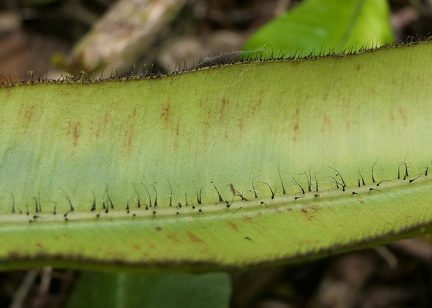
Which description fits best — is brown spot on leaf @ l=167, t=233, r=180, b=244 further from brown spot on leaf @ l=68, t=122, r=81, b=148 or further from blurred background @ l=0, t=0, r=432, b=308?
blurred background @ l=0, t=0, r=432, b=308

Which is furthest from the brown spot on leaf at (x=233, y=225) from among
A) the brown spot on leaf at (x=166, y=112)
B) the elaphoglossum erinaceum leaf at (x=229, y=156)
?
the brown spot on leaf at (x=166, y=112)

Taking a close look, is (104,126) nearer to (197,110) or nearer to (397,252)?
(197,110)

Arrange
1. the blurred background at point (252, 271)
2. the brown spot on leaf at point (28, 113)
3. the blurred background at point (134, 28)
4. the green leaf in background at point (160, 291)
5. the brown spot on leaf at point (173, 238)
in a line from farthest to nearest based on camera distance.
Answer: the blurred background at point (134, 28) < the blurred background at point (252, 271) < the green leaf in background at point (160, 291) < the brown spot on leaf at point (28, 113) < the brown spot on leaf at point (173, 238)

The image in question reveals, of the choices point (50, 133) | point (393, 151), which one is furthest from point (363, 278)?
point (50, 133)

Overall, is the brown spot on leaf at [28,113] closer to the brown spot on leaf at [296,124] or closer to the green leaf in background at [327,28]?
the brown spot on leaf at [296,124]

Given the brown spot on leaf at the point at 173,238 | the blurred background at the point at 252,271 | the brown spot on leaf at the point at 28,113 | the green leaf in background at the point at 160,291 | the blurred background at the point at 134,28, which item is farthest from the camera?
the blurred background at the point at 134,28

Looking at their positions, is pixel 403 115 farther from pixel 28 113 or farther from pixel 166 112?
pixel 28 113
